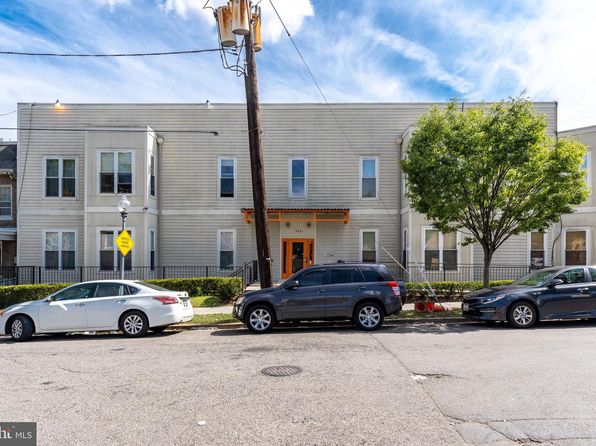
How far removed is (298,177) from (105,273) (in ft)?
30.1

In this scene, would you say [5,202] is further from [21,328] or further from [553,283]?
[553,283]

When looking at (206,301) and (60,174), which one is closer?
(206,301)

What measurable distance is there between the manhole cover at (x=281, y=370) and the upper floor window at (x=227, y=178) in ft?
47.5

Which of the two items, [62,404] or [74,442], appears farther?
[62,404]

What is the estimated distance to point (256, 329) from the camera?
1141 centimetres

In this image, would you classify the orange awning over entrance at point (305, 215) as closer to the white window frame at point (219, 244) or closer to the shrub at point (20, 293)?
the white window frame at point (219, 244)

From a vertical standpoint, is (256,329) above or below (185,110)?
below

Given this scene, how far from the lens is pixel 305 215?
20.1m

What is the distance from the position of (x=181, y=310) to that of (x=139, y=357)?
284 cm

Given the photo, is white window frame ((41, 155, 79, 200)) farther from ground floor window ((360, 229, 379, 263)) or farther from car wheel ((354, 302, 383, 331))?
car wheel ((354, 302, 383, 331))

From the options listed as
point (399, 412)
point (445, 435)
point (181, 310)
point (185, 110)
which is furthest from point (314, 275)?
point (185, 110)

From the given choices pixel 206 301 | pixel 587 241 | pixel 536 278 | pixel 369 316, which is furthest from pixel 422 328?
pixel 587 241

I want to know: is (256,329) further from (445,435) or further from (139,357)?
(445,435)

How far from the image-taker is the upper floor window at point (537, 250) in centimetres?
2027
